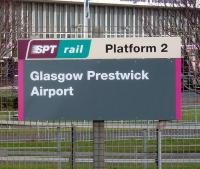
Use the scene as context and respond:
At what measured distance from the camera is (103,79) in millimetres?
8055

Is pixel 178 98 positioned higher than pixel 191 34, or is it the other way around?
pixel 191 34

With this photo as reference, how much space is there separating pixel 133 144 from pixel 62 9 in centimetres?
5218

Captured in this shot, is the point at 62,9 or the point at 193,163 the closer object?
the point at 193,163

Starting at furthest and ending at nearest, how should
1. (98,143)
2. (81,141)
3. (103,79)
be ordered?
1. (81,141)
2. (98,143)
3. (103,79)

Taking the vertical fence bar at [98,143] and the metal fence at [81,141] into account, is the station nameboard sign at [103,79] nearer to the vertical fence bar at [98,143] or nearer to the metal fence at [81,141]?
the vertical fence bar at [98,143]

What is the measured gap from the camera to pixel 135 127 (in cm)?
1160

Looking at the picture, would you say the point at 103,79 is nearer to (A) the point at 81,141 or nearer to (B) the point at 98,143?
(B) the point at 98,143

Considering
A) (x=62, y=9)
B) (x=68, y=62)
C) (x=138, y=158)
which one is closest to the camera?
(x=68, y=62)

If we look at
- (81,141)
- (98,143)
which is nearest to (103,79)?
(98,143)

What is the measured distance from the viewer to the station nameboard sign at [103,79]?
26.3 feet

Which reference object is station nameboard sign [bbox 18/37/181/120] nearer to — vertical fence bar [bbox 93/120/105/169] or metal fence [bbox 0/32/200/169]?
vertical fence bar [bbox 93/120/105/169]

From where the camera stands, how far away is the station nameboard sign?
803 cm

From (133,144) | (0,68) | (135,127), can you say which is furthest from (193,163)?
(0,68)

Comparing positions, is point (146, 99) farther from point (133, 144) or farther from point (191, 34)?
point (191, 34)
